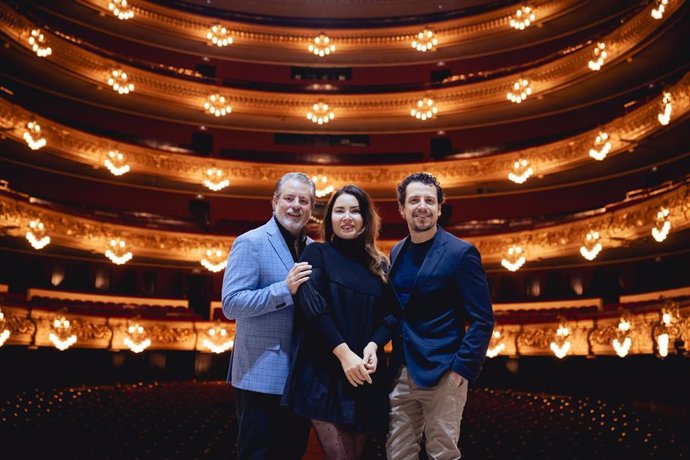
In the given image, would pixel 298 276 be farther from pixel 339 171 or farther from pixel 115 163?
pixel 339 171

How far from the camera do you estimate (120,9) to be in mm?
19359

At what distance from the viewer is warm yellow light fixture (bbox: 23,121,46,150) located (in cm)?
1511

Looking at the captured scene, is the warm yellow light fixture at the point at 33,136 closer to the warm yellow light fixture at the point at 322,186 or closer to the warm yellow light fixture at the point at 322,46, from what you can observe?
the warm yellow light fixture at the point at 322,186

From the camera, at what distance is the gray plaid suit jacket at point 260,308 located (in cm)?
252

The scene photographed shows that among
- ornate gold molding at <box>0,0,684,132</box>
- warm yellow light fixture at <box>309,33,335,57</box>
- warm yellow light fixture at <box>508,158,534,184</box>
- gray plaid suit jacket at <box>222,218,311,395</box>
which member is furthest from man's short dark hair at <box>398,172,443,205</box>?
warm yellow light fixture at <box>309,33,335,57</box>

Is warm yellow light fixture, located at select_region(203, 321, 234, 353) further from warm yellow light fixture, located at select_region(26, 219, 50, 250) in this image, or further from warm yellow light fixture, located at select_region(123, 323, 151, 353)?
warm yellow light fixture, located at select_region(26, 219, 50, 250)

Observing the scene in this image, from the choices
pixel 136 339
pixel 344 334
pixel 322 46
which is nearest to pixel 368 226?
pixel 344 334

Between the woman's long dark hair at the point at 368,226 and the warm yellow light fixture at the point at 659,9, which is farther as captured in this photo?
the warm yellow light fixture at the point at 659,9

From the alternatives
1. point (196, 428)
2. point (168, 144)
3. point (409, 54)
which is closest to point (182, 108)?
point (168, 144)

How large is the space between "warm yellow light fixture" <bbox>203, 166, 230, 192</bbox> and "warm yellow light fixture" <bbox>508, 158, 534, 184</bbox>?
9.26 m

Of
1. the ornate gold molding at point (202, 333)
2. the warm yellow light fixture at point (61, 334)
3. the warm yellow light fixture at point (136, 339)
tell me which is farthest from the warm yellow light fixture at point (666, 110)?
the warm yellow light fixture at point (61, 334)

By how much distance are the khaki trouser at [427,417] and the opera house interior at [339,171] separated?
6025 millimetres

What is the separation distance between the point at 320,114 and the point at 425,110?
3.73m

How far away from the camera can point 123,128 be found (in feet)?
69.8
